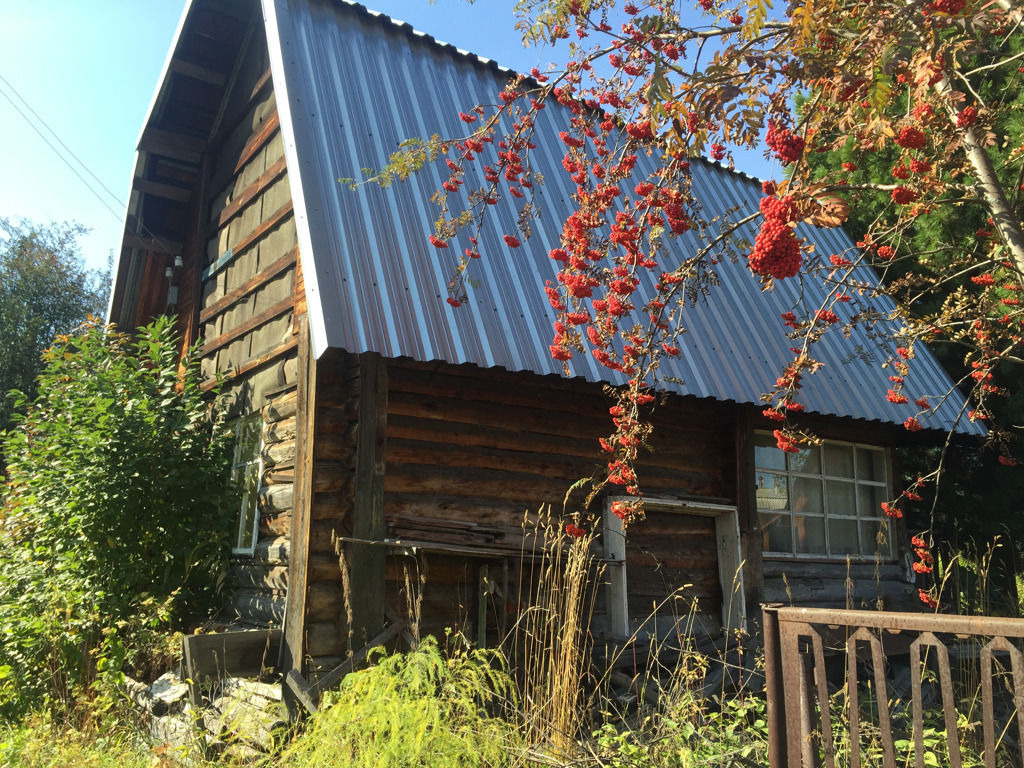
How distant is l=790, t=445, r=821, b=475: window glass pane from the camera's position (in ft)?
29.1

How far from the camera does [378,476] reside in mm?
5859

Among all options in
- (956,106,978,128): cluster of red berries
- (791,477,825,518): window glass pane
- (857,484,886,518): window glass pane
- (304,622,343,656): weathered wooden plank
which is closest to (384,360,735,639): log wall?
(304,622,343,656): weathered wooden plank

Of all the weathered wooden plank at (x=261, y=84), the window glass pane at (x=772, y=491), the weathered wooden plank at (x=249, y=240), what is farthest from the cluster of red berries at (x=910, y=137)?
the weathered wooden plank at (x=261, y=84)

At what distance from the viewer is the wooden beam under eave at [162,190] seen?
9.74 m

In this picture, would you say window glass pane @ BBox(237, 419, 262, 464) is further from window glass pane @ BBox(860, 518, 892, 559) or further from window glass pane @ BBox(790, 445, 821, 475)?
window glass pane @ BBox(860, 518, 892, 559)

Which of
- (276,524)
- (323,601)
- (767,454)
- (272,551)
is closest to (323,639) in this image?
(323,601)

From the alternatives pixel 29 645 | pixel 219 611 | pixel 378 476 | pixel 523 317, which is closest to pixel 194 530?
pixel 219 611

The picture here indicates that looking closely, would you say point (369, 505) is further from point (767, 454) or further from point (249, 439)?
point (767, 454)

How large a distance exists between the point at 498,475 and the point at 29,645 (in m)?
3.94

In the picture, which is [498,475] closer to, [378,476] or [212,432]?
[378,476]

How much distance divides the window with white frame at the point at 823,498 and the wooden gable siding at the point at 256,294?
15.9ft

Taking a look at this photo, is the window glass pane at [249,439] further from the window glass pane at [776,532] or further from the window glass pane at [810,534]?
the window glass pane at [810,534]

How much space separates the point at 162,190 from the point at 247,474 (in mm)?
4519

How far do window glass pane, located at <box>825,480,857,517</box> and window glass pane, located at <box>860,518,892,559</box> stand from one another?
0.97ft
